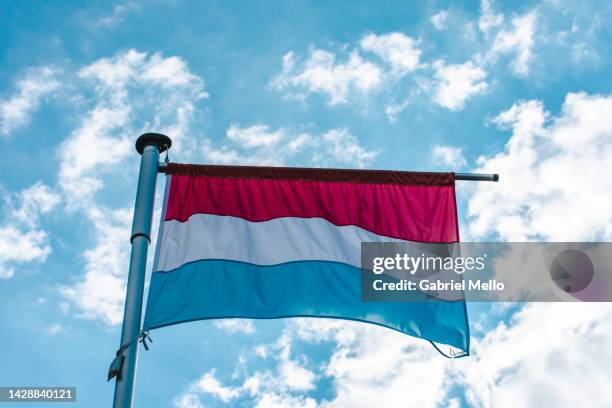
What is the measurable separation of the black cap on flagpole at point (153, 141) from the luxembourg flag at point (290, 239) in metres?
0.32

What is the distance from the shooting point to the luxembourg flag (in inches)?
371

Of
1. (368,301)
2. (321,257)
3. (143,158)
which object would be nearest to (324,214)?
(321,257)

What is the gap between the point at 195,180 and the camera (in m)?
10.4

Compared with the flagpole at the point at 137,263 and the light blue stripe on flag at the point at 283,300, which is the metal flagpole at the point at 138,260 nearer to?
the flagpole at the point at 137,263

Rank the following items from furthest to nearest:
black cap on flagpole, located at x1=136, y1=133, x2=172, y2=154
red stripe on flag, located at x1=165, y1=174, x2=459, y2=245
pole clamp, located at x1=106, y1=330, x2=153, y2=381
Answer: red stripe on flag, located at x1=165, y1=174, x2=459, y2=245, black cap on flagpole, located at x1=136, y1=133, x2=172, y2=154, pole clamp, located at x1=106, y1=330, x2=153, y2=381

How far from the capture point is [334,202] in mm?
10602

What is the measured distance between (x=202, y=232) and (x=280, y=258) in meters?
1.07

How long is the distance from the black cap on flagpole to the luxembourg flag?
1.06ft

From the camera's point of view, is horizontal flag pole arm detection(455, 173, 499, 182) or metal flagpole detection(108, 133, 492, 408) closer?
metal flagpole detection(108, 133, 492, 408)

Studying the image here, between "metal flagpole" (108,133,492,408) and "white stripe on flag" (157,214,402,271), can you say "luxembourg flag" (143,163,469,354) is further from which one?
Result: "metal flagpole" (108,133,492,408)

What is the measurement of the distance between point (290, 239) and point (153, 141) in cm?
223

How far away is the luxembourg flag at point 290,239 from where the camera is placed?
9414 millimetres

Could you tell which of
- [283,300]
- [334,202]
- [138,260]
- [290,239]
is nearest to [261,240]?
[290,239]

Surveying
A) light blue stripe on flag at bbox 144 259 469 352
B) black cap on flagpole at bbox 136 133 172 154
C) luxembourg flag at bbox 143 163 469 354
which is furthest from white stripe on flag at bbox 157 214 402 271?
black cap on flagpole at bbox 136 133 172 154
